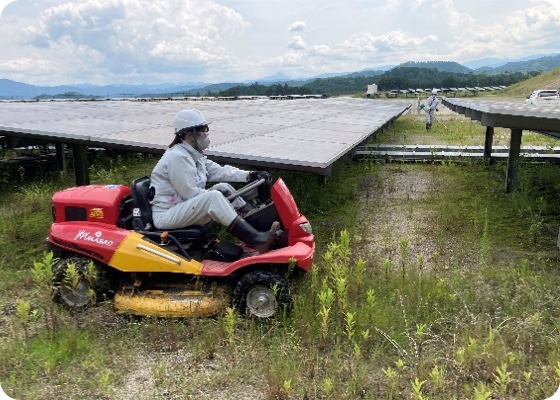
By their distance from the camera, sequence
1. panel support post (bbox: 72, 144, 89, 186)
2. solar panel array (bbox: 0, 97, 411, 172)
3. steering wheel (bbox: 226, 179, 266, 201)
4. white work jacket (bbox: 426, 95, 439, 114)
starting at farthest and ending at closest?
1. white work jacket (bbox: 426, 95, 439, 114)
2. panel support post (bbox: 72, 144, 89, 186)
3. solar panel array (bbox: 0, 97, 411, 172)
4. steering wheel (bbox: 226, 179, 266, 201)

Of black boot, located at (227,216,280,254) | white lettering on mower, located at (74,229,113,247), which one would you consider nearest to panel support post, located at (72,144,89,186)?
white lettering on mower, located at (74,229,113,247)

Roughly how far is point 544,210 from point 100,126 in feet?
26.2

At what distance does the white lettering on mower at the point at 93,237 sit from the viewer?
192 inches

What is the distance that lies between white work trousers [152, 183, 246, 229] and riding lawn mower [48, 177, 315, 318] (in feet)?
Result: 0.30

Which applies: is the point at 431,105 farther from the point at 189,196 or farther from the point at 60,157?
the point at 189,196

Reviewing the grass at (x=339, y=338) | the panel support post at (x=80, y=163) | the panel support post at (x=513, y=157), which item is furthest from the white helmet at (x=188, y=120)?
the panel support post at (x=513, y=157)

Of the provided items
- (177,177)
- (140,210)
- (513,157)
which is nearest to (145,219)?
(140,210)

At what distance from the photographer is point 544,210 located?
29.1ft

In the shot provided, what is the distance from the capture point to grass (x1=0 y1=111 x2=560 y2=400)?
3850 millimetres

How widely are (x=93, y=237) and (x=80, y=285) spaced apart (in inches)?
19.2

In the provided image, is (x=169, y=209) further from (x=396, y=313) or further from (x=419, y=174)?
(x=419, y=174)

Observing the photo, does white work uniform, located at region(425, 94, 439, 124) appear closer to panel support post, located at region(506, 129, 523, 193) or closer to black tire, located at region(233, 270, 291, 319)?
panel support post, located at region(506, 129, 523, 193)

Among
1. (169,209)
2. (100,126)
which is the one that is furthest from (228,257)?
(100,126)

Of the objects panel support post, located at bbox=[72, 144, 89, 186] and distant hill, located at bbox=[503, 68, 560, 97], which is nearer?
panel support post, located at bbox=[72, 144, 89, 186]
